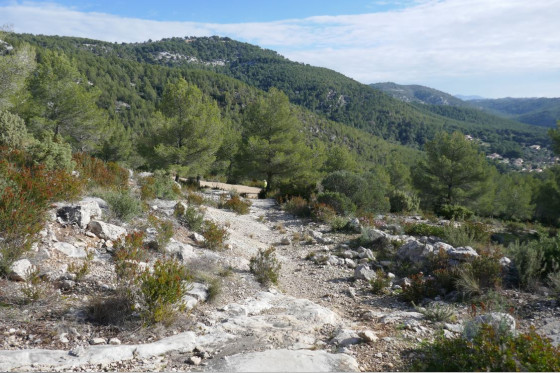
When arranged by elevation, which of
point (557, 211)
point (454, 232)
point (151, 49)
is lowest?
point (557, 211)

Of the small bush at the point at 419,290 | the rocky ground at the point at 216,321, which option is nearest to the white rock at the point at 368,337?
the rocky ground at the point at 216,321

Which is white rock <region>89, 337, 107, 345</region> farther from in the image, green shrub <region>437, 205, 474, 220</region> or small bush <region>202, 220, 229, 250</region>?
green shrub <region>437, 205, 474, 220</region>

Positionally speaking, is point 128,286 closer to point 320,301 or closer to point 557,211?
point 320,301

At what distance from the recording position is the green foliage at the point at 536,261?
20.1 ft

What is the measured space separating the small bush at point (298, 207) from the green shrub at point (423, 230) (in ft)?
12.5

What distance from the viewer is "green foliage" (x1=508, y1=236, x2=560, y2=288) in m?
6.14

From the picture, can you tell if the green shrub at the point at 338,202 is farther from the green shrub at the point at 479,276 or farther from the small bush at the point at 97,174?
the small bush at the point at 97,174

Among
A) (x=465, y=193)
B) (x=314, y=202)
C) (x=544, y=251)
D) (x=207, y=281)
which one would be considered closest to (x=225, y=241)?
(x=207, y=281)

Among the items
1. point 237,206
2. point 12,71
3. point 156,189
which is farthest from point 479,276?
point 12,71

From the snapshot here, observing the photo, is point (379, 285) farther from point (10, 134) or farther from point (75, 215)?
point (10, 134)

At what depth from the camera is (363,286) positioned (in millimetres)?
6984

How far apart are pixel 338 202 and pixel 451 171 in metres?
14.3

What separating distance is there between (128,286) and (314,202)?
9902 mm

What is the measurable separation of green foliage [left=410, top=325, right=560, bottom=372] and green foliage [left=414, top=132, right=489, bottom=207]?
22.3 m
